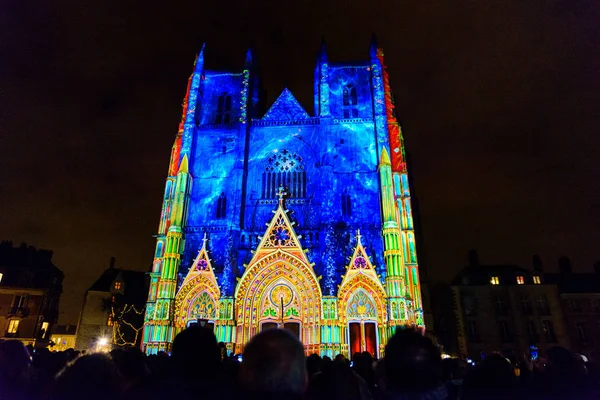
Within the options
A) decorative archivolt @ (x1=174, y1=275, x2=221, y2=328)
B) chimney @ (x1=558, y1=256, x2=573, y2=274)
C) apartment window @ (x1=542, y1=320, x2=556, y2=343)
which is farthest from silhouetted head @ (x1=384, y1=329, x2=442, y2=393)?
chimney @ (x1=558, y1=256, x2=573, y2=274)

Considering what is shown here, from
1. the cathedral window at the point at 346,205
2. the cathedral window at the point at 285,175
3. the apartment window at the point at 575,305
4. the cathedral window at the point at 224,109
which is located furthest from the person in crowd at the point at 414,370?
the apartment window at the point at 575,305

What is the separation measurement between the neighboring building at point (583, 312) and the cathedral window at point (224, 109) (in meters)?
37.5

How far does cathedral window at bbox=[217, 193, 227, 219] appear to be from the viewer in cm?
2873

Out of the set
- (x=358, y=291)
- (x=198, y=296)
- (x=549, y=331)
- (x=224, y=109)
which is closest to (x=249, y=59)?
(x=224, y=109)

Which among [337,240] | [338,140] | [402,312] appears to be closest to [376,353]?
[402,312]

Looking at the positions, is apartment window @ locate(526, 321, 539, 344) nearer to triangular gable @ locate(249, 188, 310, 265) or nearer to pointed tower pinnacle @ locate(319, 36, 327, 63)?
triangular gable @ locate(249, 188, 310, 265)

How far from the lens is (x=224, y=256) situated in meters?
26.5

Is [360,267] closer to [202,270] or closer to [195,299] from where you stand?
[202,270]

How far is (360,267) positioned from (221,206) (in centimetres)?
1192

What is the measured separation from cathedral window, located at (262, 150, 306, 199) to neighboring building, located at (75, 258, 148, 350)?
20.9m

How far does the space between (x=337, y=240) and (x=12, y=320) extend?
35032 mm

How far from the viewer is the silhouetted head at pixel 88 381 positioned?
3.09 metres

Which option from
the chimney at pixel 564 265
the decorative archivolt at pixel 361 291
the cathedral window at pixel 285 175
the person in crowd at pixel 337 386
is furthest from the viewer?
the chimney at pixel 564 265

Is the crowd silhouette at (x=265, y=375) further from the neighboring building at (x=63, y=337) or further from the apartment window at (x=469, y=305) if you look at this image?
the neighboring building at (x=63, y=337)
